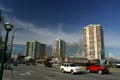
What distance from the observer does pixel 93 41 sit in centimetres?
13888

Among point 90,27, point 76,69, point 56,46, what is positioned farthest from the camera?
point 56,46

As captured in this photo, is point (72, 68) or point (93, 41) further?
point (93, 41)

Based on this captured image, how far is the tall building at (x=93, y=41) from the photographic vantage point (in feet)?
443

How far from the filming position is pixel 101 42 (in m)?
134

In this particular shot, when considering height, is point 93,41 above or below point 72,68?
above

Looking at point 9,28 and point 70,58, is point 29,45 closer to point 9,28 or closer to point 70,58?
point 70,58

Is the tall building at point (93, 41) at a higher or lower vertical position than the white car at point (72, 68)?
higher

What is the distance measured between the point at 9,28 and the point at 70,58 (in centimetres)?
11389

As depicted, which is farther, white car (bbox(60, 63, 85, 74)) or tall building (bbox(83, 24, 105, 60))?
tall building (bbox(83, 24, 105, 60))

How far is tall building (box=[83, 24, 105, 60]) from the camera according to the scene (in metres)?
135

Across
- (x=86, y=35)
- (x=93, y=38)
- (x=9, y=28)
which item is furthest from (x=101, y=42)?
(x=9, y=28)

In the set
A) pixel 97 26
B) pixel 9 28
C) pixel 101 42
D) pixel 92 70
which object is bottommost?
pixel 92 70

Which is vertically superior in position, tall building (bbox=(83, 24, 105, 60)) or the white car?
tall building (bbox=(83, 24, 105, 60))

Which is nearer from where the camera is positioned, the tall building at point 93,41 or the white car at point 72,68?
the white car at point 72,68
